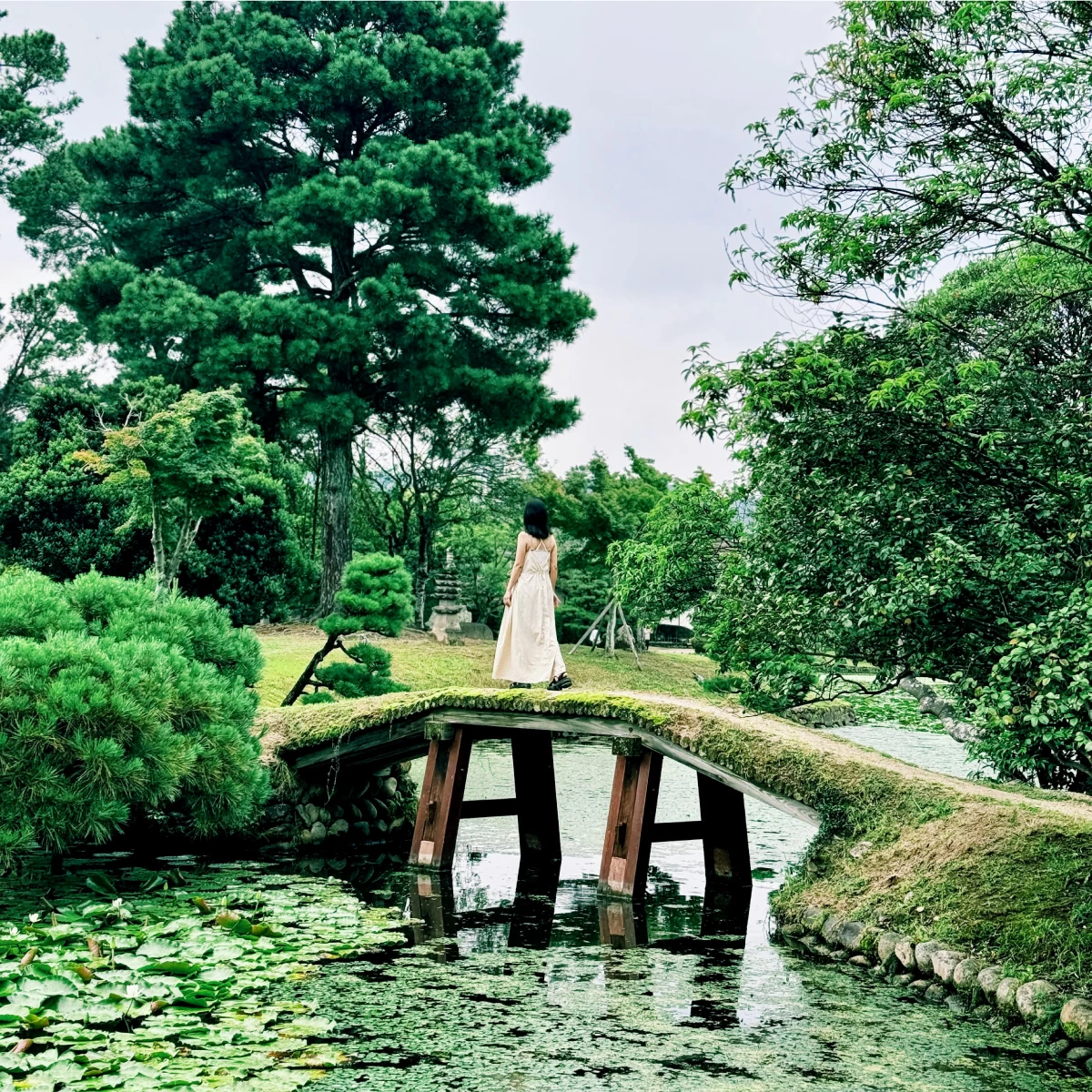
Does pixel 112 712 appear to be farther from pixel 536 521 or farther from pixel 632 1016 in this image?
pixel 536 521

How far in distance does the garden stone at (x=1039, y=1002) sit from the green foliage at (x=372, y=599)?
7469 mm

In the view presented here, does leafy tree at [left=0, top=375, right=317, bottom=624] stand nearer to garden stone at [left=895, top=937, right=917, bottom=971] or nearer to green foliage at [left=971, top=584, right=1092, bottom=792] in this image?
garden stone at [left=895, top=937, right=917, bottom=971]

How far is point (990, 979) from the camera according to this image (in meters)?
6.28

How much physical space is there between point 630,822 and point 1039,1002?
147 inches

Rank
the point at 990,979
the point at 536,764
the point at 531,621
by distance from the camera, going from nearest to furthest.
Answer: the point at 990,979 < the point at 531,621 < the point at 536,764

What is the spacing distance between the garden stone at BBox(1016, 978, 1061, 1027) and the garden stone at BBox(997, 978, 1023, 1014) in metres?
0.03

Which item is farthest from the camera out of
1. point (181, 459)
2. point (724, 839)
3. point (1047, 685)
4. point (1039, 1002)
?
point (181, 459)

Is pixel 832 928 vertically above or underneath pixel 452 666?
underneath

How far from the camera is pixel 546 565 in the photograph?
10.7 metres

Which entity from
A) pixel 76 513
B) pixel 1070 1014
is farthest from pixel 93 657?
pixel 76 513

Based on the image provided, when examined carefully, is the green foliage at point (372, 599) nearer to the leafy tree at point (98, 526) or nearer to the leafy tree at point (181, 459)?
the leafy tree at point (181, 459)

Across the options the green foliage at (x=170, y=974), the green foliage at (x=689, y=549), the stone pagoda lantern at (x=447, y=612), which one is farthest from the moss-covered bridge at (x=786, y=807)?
the stone pagoda lantern at (x=447, y=612)

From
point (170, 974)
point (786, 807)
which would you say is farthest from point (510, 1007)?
point (786, 807)

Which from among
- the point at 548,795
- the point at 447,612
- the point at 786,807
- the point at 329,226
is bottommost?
the point at 548,795
